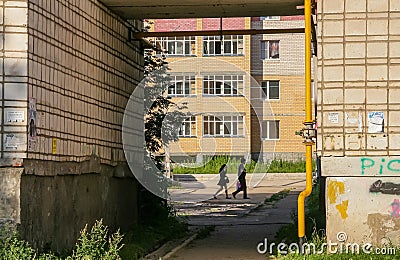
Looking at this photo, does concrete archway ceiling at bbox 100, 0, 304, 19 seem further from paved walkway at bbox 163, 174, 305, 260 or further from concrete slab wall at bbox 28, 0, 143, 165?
paved walkway at bbox 163, 174, 305, 260

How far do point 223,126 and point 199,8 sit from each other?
37.8 meters

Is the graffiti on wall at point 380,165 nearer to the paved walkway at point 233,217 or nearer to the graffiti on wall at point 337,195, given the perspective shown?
the graffiti on wall at point 337,195

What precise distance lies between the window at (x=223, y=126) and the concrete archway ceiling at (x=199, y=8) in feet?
119

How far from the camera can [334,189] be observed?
12828 mm

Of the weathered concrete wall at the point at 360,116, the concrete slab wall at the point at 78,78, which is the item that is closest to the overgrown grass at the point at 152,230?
the concrete slab wall at the point at 78,78

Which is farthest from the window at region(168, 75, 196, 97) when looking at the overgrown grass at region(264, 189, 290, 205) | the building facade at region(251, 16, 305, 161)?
the overgrown grass at region(264, 189, 290, 205)

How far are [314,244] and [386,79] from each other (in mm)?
2689

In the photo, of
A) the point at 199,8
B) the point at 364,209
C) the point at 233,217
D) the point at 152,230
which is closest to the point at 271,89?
the point at 233,217

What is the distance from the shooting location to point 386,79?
12719 mm

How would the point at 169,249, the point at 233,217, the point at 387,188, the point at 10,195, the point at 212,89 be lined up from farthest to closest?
the point at 212,89 → the point at 233,217 → the point at 169,249 → the point at 387,188 → the point at 10,195

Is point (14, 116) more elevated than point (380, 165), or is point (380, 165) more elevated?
point (14, 116)

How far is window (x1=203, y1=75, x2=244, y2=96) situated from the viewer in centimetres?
5303

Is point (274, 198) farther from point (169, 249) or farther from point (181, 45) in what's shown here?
point (181, 45)

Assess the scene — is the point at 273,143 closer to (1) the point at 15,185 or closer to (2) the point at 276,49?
(2) the point at 276,49
